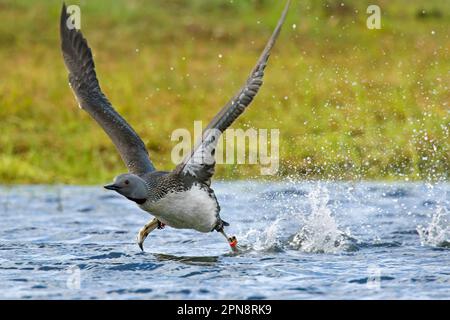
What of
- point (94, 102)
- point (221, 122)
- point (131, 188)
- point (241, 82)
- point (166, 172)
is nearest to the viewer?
point (221, 122)

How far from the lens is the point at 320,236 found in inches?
368

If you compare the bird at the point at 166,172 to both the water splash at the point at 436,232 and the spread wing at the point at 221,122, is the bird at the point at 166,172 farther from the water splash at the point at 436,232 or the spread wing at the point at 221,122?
Answer: the water splash at the point at 436,232

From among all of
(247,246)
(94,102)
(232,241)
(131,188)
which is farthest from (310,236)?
(94,102)

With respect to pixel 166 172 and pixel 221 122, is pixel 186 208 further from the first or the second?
pixel 221 122

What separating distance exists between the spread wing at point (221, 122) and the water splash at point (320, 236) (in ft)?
3.88

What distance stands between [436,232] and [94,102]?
323cm

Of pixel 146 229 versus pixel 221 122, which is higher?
pixel 221 122

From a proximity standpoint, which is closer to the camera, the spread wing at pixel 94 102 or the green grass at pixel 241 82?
the spread wing at pixel 94 102

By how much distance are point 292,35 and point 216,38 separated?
1.24 m

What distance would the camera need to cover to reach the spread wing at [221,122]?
26.3 ft

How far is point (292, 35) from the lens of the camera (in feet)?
56.2

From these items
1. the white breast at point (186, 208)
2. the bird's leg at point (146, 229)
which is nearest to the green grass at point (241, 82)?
the bird's leg at point (146, 229)

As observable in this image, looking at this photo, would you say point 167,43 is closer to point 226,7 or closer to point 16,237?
point 226,7
